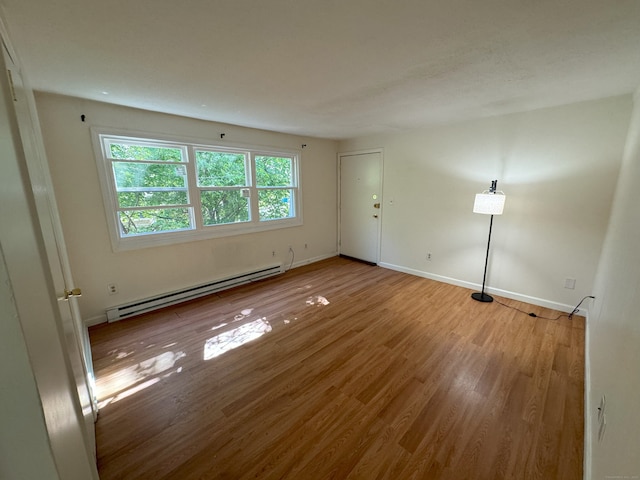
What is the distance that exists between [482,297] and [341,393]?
2.48m

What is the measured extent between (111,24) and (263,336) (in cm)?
246

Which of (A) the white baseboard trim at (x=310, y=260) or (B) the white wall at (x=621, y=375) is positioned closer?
(B) the white wall at (x=621, y=375)

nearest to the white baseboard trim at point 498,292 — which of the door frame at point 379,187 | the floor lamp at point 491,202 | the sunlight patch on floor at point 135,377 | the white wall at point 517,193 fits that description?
the white wall at point 517,193

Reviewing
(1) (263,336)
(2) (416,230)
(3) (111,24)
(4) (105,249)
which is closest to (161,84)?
(3) (111,24)

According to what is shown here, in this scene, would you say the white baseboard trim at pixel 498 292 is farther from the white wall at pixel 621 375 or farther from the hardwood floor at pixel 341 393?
the white wall at pixel 621 375

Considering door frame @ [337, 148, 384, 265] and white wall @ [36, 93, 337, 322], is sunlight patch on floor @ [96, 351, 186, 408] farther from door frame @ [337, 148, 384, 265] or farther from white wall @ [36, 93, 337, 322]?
door frame @ [337, 148, 384, 265]

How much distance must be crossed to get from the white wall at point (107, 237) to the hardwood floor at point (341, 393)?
1.57ft

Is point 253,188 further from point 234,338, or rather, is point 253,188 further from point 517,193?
point 517,193

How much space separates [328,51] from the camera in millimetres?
1604

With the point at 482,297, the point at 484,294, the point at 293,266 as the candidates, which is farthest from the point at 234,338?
the point at 484,294

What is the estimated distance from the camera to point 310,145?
4594 mm

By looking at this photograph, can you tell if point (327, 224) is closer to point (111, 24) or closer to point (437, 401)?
point (437, 401)

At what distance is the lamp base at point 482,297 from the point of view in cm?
330

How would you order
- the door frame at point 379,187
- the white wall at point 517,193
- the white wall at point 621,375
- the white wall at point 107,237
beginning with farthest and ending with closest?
1. the door frame at point 379,187
2. the white wall at point 517,193
3. the white wall at point 107,237
4. the white wall at point 621,375
